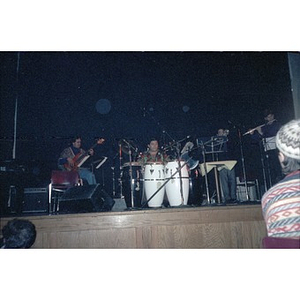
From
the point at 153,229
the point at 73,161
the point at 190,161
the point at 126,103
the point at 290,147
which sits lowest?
the point at 153,229

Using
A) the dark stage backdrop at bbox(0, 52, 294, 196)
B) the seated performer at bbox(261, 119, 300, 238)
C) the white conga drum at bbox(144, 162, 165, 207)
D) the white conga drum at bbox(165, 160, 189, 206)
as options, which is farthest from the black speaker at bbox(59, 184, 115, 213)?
the seated performer at bbox(261, 119, 300, 238)

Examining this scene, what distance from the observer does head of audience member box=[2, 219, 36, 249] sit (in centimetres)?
197

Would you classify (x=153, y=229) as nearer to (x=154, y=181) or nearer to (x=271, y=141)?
(x=154, y=181)

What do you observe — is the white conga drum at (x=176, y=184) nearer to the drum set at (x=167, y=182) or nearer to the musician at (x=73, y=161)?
the drum set at (x=167, y=182)

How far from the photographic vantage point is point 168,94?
19.9ft

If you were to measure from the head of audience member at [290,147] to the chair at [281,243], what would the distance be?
1.32ft

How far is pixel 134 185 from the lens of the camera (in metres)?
3.80

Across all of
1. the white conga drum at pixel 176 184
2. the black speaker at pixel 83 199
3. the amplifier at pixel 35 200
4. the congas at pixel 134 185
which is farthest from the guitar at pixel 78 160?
the white conga drum at pixel 176 184

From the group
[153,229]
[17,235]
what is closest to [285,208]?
[153,229]

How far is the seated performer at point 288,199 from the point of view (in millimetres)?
1292

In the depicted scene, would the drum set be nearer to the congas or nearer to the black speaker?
the congas

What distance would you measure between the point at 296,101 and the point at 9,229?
430 cm

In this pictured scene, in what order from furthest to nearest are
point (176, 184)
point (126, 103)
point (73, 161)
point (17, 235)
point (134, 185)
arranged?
point (126, 103), point (73, 161), point (134, 185), point (176, 184), point (17, 235)

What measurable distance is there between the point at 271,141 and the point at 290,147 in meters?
3.02
